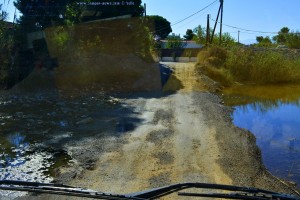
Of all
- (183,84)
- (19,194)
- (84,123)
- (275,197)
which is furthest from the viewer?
(183,84)

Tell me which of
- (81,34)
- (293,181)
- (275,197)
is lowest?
(293,181)

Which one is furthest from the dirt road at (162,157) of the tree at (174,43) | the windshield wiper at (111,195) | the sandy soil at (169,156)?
the tree at (174,43)

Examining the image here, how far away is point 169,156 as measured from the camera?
8.38m

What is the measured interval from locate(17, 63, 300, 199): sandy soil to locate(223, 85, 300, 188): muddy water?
0.55 m

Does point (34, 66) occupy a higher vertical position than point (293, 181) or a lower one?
higher

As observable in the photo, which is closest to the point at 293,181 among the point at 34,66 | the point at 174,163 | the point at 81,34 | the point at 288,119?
the point at 174,163

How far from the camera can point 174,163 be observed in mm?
7887

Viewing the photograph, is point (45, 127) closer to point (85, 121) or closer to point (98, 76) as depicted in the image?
point (85, 121)

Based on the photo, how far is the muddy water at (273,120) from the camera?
873cm

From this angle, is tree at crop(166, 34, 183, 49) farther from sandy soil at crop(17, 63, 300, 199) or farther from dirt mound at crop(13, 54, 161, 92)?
sandy soil at crop(17, 63, 300, 199)

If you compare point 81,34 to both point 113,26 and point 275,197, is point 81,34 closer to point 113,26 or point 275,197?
point 113,26

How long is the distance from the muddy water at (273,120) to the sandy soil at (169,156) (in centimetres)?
55

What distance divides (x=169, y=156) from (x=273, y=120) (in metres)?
7.09

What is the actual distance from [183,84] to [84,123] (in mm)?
10513
